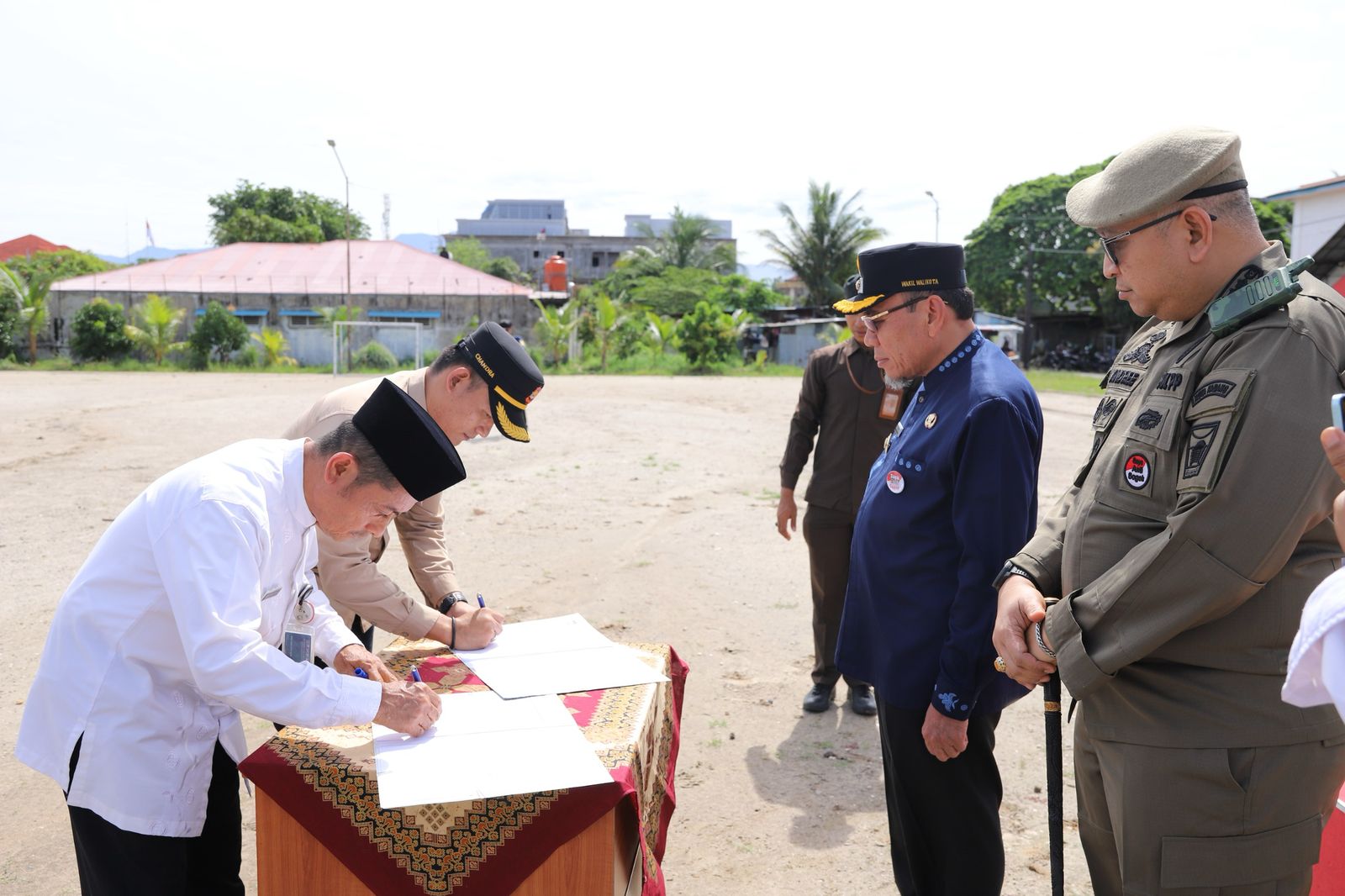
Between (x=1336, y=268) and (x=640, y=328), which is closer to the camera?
(x=1336, y=268)

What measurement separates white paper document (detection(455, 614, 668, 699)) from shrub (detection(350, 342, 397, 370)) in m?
26.8

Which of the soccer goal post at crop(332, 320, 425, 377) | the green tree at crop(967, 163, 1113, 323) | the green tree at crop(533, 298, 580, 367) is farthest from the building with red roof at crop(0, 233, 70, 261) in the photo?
the green tree at crop(967, 163, 1113, 323)

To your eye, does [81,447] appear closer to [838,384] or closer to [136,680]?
[838,384]

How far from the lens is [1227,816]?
71.1 inches

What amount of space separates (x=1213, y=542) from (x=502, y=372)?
215 centimetres

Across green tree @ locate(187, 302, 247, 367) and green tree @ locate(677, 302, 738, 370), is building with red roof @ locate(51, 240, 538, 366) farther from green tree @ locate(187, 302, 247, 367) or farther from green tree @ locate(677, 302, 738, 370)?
green tree @ locate(677, 302, 738, 370)

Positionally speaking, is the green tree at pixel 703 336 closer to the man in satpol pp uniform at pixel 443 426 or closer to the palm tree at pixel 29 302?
the palm tree at pixel 29 302

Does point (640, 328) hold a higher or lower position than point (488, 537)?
higher

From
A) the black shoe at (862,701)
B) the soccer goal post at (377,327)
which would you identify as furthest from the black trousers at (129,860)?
the soccer goal post at (377,327)

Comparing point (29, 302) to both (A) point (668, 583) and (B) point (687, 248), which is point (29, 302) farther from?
(A) point (668, 583)

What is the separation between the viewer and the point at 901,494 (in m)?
2.62

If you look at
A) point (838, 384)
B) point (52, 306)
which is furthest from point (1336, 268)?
point (52, 306)

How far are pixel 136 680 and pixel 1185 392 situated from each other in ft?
7.41

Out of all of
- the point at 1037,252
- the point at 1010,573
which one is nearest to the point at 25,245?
the point at 1037,252
